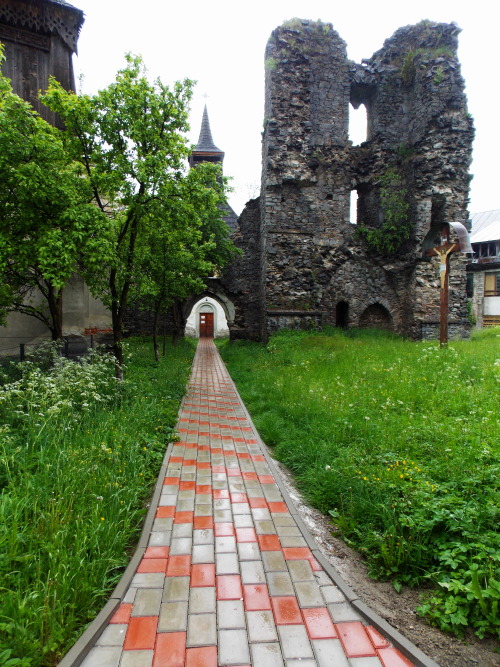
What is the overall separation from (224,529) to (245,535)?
0.68 feet

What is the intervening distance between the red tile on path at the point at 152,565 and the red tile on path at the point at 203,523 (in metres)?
0.49

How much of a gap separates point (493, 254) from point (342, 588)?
1238 inches

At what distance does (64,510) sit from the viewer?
298cm

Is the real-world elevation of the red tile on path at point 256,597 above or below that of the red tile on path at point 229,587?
below

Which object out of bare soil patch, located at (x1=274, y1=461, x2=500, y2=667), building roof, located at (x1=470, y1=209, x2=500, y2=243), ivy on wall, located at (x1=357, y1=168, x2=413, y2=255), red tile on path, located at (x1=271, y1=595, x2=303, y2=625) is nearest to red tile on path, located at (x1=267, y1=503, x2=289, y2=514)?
bare soil patch, located at (x1=274, y1=461, x2=500, y2=667)

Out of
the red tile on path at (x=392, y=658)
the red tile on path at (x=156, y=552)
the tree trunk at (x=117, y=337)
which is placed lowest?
the red tile on path at (x=392, y=658)

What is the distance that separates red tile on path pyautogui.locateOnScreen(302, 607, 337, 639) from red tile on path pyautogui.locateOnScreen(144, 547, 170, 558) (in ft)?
3.82

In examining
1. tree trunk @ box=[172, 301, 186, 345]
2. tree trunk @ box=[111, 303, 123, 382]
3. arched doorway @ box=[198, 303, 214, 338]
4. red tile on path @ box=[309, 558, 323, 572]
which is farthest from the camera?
arched doorway @ box=[198, 303, 214, 338]

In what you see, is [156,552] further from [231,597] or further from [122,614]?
[231,597]

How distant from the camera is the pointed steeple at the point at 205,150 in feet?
96.3

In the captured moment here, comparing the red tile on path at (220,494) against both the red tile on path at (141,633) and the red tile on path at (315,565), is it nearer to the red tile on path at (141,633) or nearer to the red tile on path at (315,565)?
the red tile on path at (315,565)

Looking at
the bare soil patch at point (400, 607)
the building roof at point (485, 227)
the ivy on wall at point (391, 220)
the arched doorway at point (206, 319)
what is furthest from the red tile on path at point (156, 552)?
the arched doorway at point (206, 319)

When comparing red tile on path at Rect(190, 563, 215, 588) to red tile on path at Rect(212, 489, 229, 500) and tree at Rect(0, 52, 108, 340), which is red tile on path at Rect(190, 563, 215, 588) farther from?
tree at Rect(0, 52, 108, 340)

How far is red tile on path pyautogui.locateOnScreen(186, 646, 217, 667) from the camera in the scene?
6.92ft
